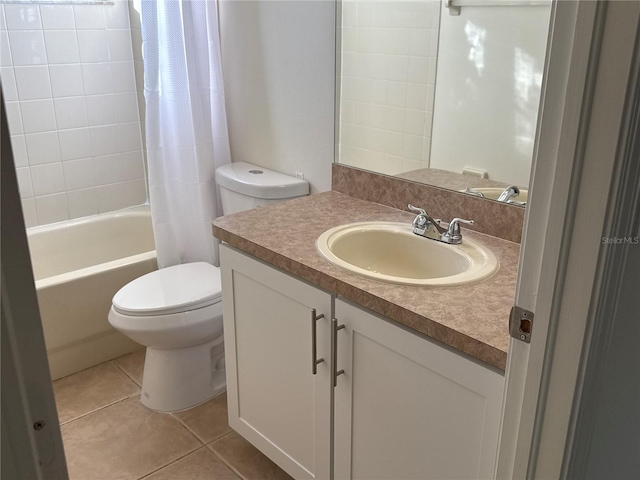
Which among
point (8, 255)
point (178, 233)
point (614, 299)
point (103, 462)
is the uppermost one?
point (8, 255)

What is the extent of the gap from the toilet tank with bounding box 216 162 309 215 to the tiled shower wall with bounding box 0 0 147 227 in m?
0.85

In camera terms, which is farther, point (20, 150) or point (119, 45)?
point (119, 45)

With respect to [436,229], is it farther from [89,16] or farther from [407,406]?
[89,16]

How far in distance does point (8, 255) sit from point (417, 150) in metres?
1.58

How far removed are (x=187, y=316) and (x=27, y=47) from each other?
1442 mm

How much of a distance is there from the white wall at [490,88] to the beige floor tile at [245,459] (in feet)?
3.66

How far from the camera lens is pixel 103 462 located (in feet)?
6.92

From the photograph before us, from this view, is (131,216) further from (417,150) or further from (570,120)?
(570,120)

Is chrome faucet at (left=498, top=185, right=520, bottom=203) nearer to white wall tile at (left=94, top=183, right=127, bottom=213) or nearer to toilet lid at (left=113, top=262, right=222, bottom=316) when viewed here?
toilet lid at (left=113, top=262, right=222, bottom=316)

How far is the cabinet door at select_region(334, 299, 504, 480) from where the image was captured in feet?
4.23

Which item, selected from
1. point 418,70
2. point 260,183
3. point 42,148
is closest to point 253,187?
point 260,183

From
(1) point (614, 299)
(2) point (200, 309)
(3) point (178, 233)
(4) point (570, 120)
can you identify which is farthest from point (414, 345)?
(3) point (178, 233)

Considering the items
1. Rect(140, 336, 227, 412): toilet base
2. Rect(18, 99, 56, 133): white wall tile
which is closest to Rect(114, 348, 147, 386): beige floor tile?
Rect(140, 336, 227, 412): toilet base

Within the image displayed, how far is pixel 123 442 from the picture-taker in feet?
7.24
